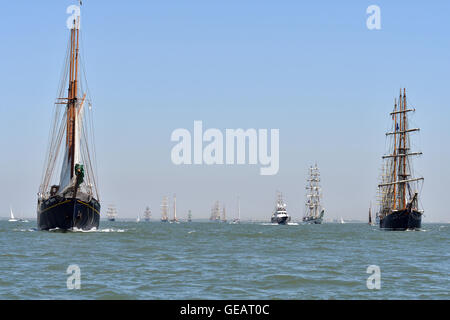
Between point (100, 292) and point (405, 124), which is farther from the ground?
point (405, 124)

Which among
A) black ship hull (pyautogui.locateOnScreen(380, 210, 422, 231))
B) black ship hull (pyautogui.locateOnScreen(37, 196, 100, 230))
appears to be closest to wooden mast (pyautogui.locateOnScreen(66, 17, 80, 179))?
black ship hull (pyautogui.locateOnScreen(37, 196, 100, 230))

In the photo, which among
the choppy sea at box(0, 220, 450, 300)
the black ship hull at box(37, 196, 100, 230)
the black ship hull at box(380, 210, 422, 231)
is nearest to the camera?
the choppy sea at box(0, 220, 450, 300)

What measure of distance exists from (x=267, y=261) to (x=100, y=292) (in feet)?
48.6

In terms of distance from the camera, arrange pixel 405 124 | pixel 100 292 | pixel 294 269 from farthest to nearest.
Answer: pixel 405 124 < pixel 294 269 < pixel 100 292

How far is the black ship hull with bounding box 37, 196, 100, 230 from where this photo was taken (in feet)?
221

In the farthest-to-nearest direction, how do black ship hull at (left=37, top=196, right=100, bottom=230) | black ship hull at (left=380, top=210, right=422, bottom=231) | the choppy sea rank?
black ship hull at (left=380, top=210, right=422, bottom=231), black ship hull at (left=37, top=196, right=100, bottom=230), the choppy sea

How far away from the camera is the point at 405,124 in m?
128

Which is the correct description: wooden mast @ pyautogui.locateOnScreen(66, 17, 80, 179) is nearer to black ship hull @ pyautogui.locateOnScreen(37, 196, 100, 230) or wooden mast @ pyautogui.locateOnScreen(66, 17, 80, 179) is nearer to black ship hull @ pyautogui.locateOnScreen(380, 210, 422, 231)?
black ship hull @ pyautogui.locateOnScreen(37, 196, 100, 230)

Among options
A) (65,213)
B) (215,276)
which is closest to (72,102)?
(65,213)

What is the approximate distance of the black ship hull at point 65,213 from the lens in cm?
6725

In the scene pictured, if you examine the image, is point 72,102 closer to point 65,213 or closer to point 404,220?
point 65,213
